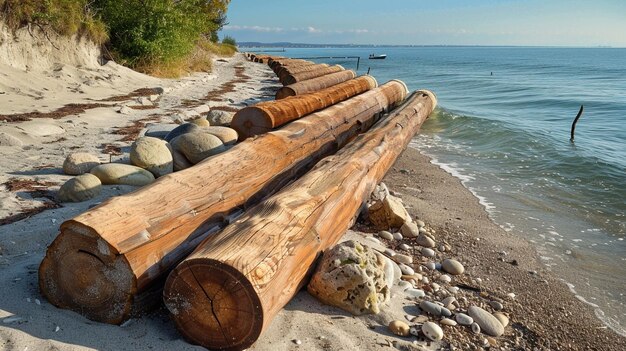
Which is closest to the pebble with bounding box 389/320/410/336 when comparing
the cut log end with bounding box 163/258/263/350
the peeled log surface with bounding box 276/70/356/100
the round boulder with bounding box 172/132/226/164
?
the cut log end with bounding box 163/258/263/350

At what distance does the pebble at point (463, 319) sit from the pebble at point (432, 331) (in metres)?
0.34

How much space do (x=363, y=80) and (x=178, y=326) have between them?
12161 millimetres

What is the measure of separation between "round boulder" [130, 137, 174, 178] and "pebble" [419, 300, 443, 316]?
145 inches

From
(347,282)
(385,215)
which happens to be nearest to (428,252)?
(385,215)

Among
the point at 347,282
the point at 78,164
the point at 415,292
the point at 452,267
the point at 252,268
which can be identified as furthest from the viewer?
the point at 78,164

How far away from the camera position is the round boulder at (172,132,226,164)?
6.10 m

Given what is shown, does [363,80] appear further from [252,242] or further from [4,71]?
[252,242]

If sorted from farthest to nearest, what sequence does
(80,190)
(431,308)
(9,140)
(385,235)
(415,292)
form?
(9,140) < (385,235) < (80,190) < (415,292) < (431,308)

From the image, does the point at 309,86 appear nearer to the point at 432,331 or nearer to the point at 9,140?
the point at 9,140

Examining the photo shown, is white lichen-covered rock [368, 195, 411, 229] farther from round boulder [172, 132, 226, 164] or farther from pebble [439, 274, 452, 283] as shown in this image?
round boulder [172, 132, 226, 164]

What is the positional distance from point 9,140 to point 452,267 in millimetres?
6457

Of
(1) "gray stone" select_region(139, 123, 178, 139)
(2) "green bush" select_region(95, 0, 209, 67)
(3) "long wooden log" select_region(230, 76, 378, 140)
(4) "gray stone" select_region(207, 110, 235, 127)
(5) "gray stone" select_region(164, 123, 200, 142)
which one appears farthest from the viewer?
(2) "green bush" select_region(95, 0, 209, 67)

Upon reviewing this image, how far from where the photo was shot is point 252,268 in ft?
9.00

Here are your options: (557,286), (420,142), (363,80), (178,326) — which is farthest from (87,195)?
(363,80)
